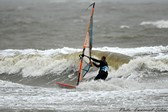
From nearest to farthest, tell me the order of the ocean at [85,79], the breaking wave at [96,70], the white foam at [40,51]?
the ocean at [85,79]
the breaking wave at [96,70]
the white foam at [40,51]

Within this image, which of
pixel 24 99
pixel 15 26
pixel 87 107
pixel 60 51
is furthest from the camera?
pixel 15 26

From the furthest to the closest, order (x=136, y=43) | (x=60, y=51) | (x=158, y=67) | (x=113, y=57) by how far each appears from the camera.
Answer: (x=136, y=43) → (x=60, y=51) → (x=113, y=57) → (x=158, y=67)

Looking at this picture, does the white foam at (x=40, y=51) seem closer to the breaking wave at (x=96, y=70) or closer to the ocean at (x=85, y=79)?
the ocean at (x=85, y=79)

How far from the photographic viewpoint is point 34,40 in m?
23.6

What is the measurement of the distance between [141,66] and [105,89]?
2898 mm

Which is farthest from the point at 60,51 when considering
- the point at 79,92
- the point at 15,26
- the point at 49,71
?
the point at 15,26

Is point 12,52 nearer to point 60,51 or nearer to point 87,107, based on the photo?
point 60,51

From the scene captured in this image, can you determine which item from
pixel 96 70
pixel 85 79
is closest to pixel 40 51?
pixel 96 70

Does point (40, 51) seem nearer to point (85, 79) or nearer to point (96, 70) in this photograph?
point (96, 70)

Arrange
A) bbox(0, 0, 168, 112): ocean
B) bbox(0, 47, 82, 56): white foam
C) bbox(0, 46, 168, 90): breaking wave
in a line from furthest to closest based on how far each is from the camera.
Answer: bbox(0, 47, 82, 56): white foam
bbox(0, 46, 168, 90): breaking wave
bbox(0, 0, 168, 112): ocean

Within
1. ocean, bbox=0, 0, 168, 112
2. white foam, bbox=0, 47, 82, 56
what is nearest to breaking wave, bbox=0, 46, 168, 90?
ocean, bbox=0, 0, 168, 112

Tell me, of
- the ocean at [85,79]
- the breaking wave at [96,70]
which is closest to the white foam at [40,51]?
the ocean at [85,79]

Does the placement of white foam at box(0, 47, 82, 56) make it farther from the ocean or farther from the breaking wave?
the breaking wave

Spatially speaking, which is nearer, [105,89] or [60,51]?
[105,89]
